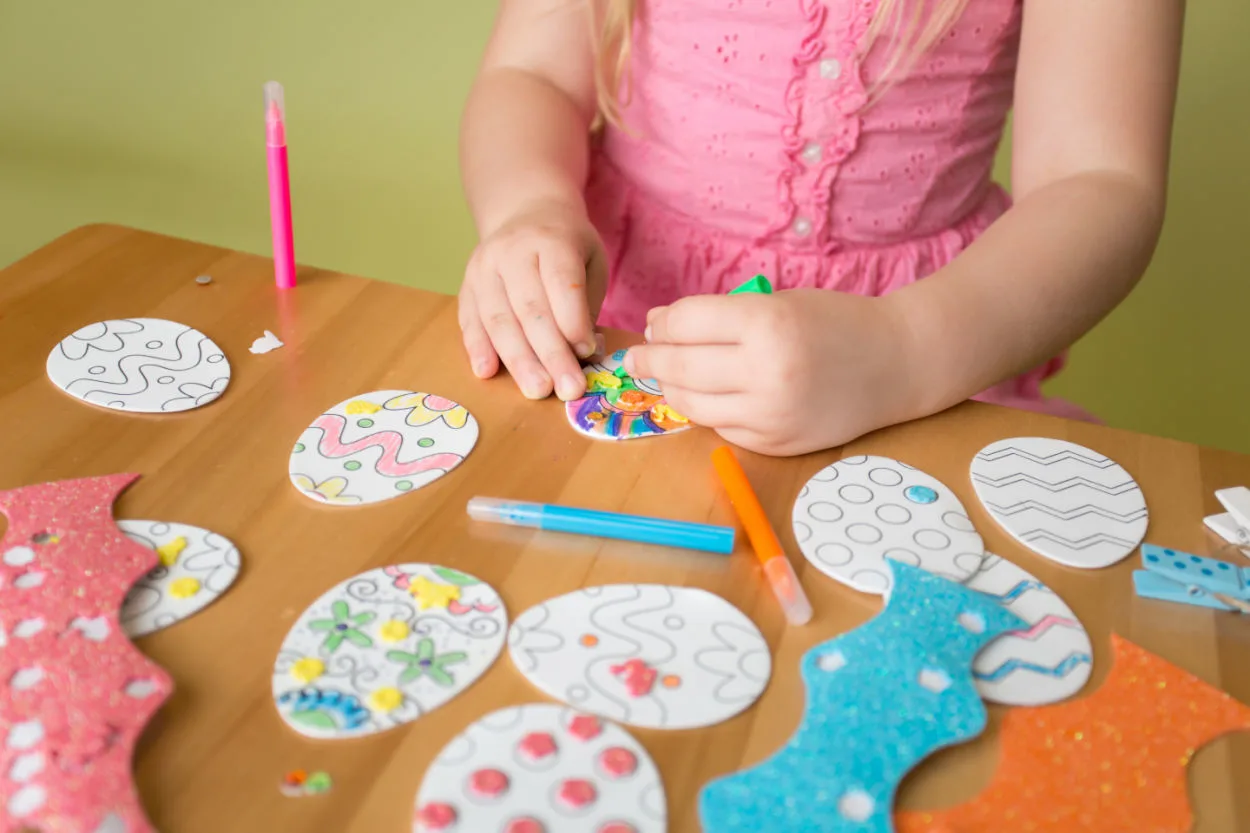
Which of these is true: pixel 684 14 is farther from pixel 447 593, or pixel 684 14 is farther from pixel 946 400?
pixel 447 593

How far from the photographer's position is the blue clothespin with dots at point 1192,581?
0.45m

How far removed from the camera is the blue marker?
454 mm

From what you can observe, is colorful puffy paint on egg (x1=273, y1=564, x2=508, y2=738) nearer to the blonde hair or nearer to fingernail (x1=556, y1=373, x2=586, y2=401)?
fingernail (x1=556, y1=373, x2=586, y2=401)

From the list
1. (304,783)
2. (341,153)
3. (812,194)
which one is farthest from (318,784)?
(341,153)

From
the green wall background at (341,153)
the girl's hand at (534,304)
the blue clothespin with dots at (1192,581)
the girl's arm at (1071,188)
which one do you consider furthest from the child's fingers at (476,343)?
the green wall background at (341,153)

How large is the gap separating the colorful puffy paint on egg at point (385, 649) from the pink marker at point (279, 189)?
10.1 inches

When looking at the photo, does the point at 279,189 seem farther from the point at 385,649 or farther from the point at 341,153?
the point at 341,153

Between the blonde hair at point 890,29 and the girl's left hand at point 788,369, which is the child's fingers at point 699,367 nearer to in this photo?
the girl's left hand at point 788,369

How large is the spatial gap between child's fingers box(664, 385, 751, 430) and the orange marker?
0.5 inches

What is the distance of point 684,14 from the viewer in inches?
29.3

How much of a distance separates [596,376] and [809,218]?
25 centimetres

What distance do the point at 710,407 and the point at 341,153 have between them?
2.82 ft

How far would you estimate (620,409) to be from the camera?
55cm

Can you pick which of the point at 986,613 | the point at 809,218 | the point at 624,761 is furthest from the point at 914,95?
A: the point at 624,761
